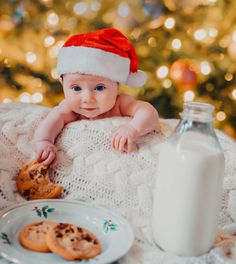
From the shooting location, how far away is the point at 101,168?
0.91 m

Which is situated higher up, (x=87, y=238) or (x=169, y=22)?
(x=169, y=22)

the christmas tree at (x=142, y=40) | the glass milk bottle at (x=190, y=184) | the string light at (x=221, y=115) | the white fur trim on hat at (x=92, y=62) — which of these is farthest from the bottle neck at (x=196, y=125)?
the string light at (x=221, y=115)

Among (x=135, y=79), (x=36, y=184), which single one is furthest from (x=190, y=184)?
(x=135, y=79)

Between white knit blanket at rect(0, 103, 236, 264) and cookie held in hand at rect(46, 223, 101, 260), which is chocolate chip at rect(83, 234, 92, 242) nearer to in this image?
cookie held in hand at rect(46, 223, 101, 260)

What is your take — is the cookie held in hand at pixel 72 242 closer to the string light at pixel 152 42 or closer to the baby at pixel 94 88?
the baby at pixel 94 88

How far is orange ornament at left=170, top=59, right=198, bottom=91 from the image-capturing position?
1.74 meters

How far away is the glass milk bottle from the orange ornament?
3.39 feet

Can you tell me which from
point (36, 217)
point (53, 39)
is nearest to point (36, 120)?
point (36, 217)

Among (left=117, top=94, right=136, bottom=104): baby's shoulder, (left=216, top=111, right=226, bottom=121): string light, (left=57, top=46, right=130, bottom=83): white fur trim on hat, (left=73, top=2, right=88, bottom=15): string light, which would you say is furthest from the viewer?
(left=216, top=111, right=226, bottom=121): string light

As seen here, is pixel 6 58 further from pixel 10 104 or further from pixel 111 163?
pixel 111 163

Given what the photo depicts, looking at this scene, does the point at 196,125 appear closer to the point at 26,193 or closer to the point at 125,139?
the point at 125,139

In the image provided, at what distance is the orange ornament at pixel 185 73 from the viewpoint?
1.74 meters

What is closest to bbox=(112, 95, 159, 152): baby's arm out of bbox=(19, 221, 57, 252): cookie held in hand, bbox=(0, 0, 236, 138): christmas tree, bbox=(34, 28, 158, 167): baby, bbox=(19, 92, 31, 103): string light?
bbox=(34, 28, 158, 167): baby

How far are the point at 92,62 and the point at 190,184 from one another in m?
0.39
